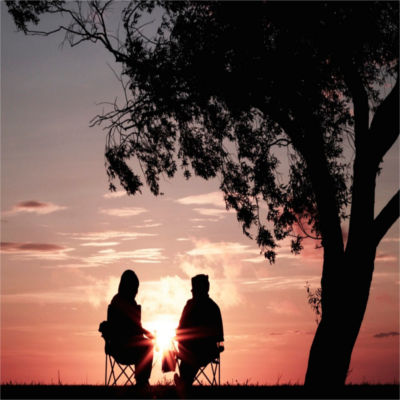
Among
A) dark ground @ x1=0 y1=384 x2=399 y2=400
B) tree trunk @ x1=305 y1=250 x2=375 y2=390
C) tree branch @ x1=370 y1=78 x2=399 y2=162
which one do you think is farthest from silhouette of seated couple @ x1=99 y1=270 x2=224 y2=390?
tree branch @ x1=370 y1=78 x2=399 y2=162

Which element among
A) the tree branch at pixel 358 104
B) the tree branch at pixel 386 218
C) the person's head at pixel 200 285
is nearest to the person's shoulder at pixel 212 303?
the person's head at pixel 200 285

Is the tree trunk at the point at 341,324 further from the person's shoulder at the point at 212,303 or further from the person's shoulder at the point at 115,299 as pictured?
the person's shoulder at the point at 115,299

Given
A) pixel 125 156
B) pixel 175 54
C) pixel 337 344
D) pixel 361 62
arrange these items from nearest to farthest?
1. pixel 337 344
2. pixel 361 62
3. pixel 175 54
4. pixel 125 156

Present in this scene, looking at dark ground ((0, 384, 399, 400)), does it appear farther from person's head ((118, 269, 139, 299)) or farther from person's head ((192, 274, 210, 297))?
person's head ((192, 274, 210, 297))

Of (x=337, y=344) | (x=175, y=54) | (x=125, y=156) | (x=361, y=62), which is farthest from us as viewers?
(x=125, y=156)

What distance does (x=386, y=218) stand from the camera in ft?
36.6

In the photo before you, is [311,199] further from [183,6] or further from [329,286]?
[183,6]

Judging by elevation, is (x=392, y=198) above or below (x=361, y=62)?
below

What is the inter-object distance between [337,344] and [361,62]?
520 cm

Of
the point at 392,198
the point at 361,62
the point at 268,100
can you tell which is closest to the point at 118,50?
the point at 268,100

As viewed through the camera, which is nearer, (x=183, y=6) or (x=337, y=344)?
(x=337, y=344)

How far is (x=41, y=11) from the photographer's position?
1398 centimetres

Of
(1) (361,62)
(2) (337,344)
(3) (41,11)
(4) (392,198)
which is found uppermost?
(3) (41,11)

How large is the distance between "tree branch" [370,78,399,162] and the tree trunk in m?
1.97
